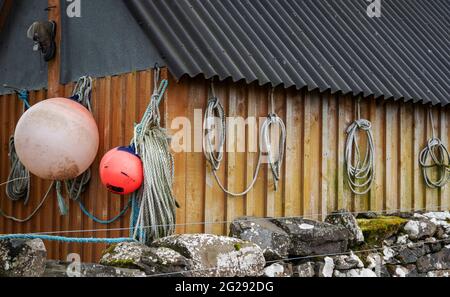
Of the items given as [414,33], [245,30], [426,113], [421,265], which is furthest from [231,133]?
[414,33]

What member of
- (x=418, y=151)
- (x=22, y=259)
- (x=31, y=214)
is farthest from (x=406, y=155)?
(x=22, y=259)


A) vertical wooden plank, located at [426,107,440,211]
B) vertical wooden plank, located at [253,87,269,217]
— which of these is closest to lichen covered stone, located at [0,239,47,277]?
vertical wooden plank, located at [253,87,269,217]

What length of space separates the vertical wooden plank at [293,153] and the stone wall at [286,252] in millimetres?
773

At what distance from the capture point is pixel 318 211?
930cm

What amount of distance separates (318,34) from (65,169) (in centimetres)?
388

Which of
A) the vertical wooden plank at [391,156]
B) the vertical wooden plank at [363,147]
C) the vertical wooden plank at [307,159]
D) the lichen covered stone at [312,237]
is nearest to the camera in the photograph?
the lichen covered stone at [312,237]

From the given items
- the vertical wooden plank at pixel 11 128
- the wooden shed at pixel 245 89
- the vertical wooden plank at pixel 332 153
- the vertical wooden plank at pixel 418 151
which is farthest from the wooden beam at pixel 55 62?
the vertical wooden plank at pixel 418 151

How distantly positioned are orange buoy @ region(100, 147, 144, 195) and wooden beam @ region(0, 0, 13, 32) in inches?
162

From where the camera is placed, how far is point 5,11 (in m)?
10.8

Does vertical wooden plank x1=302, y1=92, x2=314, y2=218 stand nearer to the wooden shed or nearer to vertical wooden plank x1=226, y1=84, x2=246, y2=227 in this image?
the wooden shed

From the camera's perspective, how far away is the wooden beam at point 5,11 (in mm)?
10625

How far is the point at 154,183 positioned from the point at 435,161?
4.94 metres

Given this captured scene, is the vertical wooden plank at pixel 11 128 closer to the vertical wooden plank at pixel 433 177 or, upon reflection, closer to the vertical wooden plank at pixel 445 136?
the vertical wooden plank at pixel 433 177
